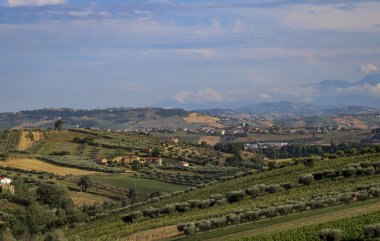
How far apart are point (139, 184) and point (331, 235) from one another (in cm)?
7591

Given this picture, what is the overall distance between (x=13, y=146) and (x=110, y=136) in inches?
1238

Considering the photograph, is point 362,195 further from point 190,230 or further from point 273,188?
point 273,188

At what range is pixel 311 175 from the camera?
51.3 meters

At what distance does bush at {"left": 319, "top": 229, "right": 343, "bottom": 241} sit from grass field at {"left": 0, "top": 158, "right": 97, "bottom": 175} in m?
88.0

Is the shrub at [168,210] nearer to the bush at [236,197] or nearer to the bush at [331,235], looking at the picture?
the bush at [236,197]

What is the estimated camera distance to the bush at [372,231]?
81.3 feet

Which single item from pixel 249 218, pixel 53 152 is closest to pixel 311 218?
pixel 249 218

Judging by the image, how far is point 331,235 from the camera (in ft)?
83.9

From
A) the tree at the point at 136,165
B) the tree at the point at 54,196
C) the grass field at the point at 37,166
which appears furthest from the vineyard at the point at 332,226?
the tree at the point at 136,165

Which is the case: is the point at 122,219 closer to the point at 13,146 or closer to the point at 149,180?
the point at 149,180

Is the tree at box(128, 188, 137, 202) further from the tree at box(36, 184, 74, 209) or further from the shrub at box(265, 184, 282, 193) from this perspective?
the shrub at box(265, 184, 282, 193)

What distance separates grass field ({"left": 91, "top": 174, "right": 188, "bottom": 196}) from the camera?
94.2 meters

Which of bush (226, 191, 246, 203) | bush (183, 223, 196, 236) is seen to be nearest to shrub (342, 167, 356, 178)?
bush (226, 191, 246, 203)

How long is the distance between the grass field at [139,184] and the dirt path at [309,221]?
6006cm
